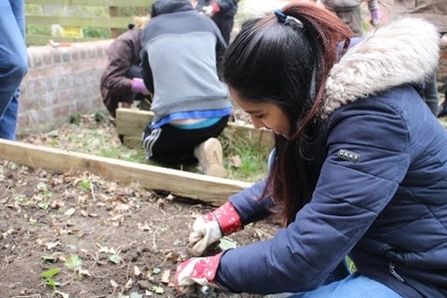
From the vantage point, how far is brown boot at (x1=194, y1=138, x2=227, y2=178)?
3.66 m

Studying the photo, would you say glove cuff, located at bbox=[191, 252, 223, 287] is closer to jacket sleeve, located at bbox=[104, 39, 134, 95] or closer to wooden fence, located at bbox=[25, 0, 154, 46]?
jacket sleeve, located at bbox=[104, 39, 134, 95]

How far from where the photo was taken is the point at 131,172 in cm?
283

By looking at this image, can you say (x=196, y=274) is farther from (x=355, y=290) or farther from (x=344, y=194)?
(x=344, y=194)

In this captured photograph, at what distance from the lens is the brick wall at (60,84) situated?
468 cm

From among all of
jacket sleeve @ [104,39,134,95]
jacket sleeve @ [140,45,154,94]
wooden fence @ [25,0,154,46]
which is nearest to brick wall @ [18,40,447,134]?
jacket sleeve @ [104,39,134,95]

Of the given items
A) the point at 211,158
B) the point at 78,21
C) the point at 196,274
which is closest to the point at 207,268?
the point at 196,274

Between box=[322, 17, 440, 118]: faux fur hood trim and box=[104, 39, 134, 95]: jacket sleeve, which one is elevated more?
box=[322, 17, 440, 118]: faux fur hood trim

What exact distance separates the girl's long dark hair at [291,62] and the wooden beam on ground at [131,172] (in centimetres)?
115

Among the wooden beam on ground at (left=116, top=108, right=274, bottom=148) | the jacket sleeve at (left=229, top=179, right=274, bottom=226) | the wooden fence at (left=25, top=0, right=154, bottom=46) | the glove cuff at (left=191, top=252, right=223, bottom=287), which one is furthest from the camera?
the wooden fence at (left=25, top=0, right=154, bottom=46)

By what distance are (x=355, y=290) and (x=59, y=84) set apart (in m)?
3.93

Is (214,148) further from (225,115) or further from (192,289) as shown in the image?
(192,289)

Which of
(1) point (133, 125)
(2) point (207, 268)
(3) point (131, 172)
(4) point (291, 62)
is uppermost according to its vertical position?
(4) point (291, 62)

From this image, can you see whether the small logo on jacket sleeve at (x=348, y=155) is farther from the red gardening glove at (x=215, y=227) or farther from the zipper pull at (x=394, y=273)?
the red gardening glove at (x=215, y=227)

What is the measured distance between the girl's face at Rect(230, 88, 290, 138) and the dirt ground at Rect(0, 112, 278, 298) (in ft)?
2.35
